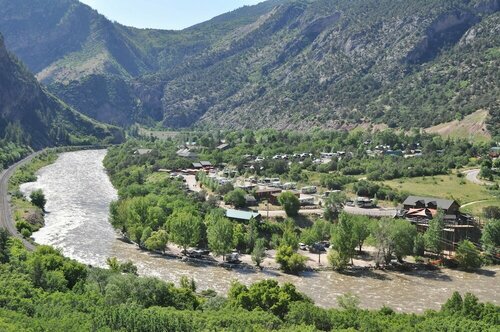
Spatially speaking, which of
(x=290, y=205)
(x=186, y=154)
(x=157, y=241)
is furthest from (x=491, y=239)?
(x=186, y=154)

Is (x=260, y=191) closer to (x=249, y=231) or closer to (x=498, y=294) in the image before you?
(x=249, y=231)

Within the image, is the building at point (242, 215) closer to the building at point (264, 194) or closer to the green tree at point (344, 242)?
the building at point (264, 194)

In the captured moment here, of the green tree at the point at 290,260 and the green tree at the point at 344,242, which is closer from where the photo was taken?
the green tree at the point at 290,260

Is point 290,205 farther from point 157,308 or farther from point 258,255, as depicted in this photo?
point 157,308

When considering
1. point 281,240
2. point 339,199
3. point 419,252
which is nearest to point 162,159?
point 339,199

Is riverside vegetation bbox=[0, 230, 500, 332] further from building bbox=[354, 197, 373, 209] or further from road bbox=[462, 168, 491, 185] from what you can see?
road bbox=[462, 168, 491, 185]

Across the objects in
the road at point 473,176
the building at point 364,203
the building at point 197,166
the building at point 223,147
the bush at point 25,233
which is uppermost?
the building at point 223,147

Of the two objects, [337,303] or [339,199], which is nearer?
[337,303]

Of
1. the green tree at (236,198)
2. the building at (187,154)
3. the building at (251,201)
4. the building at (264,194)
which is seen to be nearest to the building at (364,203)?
the building at (264,194)
